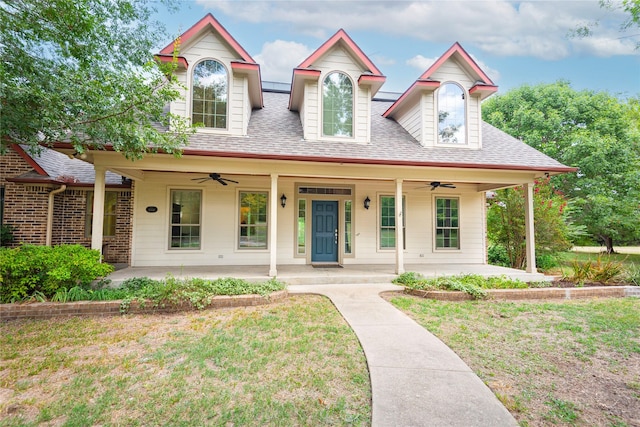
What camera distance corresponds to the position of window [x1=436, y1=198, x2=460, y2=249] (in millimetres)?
9984

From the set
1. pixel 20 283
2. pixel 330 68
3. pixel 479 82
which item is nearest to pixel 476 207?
pixel 479 82

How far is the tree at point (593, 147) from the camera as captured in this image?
46.8 feet

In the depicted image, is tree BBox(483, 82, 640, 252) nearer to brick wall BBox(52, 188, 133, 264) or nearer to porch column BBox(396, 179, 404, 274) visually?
porch column BBox(396, 179, 404, 274)

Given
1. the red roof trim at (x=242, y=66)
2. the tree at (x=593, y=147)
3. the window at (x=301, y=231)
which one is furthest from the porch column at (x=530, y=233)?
the red roof trim at (x=242, y=66)

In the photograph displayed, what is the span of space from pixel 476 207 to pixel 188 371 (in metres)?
9.96

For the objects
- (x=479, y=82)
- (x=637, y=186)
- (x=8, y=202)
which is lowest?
(x=8, y=202)

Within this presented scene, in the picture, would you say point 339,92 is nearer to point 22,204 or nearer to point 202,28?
point 202,28

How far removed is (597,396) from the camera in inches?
107

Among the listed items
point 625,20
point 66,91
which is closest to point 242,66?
point 66,91

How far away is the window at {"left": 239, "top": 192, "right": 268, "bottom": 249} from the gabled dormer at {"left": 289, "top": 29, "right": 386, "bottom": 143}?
2.57 m

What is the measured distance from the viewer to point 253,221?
897cm

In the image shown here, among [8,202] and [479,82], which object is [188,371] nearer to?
[8,202]

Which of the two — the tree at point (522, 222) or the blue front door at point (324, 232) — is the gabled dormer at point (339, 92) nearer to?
the blue front door at point (324, 232)

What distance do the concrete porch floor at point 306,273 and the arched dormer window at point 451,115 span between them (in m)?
3.85
